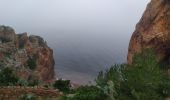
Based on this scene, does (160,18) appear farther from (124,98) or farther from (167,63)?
(124,98)

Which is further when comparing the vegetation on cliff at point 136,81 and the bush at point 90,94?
the bush at point 90,94

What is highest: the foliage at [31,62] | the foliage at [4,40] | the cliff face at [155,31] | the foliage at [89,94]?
the foliage at [4,40]

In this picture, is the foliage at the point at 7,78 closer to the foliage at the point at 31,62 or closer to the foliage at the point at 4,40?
the foliage at the point at 31,62

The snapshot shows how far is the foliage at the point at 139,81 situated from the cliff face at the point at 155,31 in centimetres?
1022

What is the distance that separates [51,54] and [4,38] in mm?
11926

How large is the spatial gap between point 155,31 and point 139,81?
13855 mm

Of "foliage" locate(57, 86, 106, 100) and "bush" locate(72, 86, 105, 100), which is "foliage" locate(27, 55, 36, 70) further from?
"bush" locate(72, 86, 105, 100)

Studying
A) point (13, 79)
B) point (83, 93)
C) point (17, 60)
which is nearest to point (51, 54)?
point (17, 60)

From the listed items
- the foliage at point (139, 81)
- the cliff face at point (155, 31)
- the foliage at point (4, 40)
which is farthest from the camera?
the foliage at point (4, 40)

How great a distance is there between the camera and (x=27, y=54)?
252 feet

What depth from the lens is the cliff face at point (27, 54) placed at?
6669 centimetres

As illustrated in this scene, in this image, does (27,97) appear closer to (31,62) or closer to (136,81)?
(136,81)

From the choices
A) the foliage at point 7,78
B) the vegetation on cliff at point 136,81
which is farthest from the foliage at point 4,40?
the vegetation on cliff at point 136,81

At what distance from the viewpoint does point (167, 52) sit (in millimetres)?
32344
